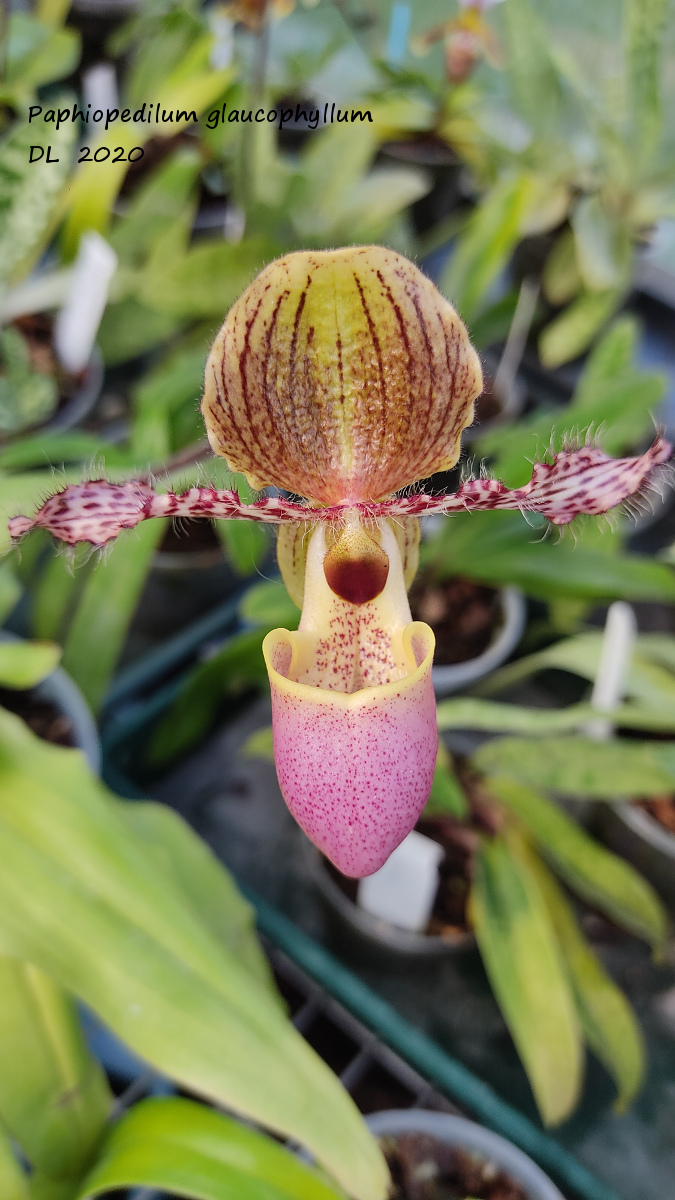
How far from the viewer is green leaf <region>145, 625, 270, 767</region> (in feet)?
3.86

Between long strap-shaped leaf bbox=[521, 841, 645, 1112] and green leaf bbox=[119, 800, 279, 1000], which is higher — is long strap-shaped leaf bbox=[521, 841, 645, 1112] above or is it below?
below

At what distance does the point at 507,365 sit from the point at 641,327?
1.77ft

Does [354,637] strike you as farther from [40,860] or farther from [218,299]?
[218,299]

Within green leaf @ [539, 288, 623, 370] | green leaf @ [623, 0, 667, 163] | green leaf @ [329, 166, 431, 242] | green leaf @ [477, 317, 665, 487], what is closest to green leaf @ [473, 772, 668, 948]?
green leaf @ [477, 317, 665, 487]

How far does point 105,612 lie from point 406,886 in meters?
0.56

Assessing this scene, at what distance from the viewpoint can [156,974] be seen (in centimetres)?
67

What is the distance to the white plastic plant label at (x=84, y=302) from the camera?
1.22 metres

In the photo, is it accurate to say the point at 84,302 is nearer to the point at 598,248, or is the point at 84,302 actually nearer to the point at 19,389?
the point at 19,389

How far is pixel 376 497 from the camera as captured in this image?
0.65 metres

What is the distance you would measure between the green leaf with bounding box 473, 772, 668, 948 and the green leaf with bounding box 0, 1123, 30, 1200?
68cm

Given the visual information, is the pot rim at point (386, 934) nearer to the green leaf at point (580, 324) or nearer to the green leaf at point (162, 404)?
the green leaf at point (162, 404)

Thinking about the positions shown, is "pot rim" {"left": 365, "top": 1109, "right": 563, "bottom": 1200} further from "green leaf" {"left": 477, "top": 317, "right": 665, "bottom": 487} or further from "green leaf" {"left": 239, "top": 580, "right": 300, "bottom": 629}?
"green leaf" {"left": 477, "top": 317, "right": 665, "bottom": 487}

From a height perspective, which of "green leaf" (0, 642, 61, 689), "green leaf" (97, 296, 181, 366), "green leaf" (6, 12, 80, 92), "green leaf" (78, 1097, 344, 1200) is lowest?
"green leaf" (78, 1097, 344, 1200)

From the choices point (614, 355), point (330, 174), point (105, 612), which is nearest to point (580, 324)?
point (614, 355)
